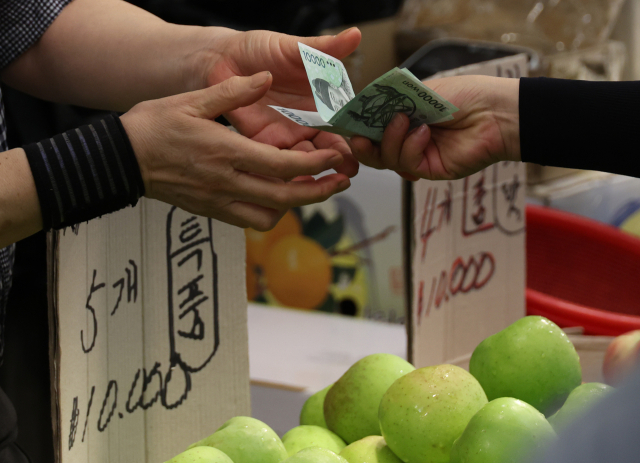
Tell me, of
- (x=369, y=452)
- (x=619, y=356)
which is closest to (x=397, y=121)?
(x=369, y=452)

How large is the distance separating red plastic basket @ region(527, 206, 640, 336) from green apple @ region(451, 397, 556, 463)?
114 cm

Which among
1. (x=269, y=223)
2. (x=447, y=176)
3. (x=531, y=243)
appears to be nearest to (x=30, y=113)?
(x=269, y=223)

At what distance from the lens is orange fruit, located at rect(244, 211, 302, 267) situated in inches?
96.8

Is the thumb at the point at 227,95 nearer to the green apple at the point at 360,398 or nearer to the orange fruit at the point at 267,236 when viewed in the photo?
the green apple at the point at 360,398

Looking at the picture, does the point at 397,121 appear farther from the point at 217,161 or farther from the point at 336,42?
the point at 217,161

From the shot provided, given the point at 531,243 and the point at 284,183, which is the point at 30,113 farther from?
the point at 531,243

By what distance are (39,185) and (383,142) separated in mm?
531

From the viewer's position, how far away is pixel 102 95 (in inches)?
47.5

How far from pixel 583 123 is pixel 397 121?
0.95 ft

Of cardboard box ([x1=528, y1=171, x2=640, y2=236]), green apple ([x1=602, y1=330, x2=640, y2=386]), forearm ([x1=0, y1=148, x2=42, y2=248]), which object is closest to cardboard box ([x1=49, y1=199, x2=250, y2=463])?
forearm ([x1=0, y1=148, x2=42, y2=248])

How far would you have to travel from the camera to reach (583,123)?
1068 millimetres

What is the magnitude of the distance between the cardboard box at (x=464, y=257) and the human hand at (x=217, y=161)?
0.90 ft

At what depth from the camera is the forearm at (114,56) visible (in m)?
1.16

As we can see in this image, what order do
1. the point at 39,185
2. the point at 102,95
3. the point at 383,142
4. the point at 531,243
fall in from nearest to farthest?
the point at 39,185
the point at 383,142
the point at 102,95
the point at 531,243
